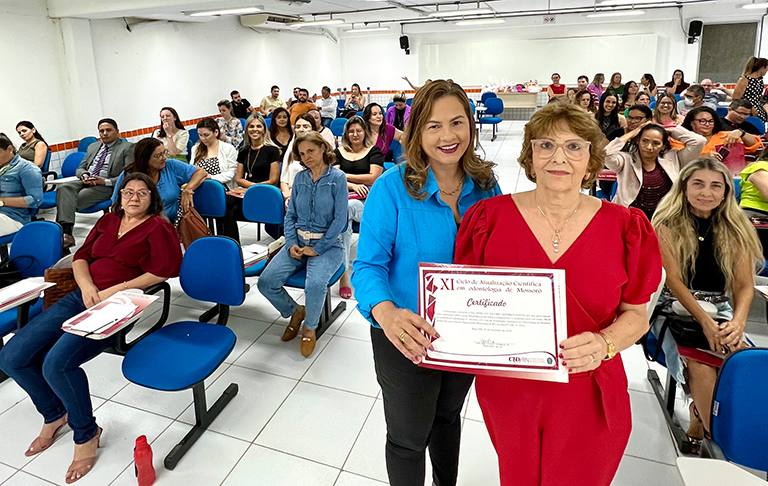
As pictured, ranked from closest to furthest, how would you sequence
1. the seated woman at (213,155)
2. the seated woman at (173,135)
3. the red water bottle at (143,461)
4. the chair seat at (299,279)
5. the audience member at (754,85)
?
1. the red water bottle at (143,461)
2. the chair seat at (299,279)
3. the seated woman at (213,155)
4. the seated woman at (173,135)
5. the audience member at (754,85)

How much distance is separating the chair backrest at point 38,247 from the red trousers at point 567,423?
287 cm

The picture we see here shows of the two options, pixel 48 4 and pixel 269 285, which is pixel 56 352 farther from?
pixel 48 4

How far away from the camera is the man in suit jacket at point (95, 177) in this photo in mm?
4902

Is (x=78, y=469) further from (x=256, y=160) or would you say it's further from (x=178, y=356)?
(x=256, y=160)

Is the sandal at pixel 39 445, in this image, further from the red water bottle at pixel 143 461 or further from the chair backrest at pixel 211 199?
the chair backrest at pixel 211 199

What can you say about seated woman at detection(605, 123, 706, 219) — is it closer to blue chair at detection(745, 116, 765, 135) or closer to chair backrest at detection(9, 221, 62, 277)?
blue chair at detection(745, 116, 765, 135)

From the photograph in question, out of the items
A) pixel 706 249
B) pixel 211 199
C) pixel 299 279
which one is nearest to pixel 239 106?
pixel 211 199

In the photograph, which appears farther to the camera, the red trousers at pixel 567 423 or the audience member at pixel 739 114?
the audience member at pixel 739 114

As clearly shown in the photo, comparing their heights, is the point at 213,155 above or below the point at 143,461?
above

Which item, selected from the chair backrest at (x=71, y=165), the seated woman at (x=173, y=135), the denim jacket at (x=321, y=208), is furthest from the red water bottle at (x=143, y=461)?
the chair backrest at (x=71, y=165)

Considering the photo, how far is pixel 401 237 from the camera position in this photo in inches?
55.4

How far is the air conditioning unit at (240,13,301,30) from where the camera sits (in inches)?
406

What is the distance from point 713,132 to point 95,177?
6177 mm

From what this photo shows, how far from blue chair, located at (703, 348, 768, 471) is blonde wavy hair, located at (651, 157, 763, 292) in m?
0.86
